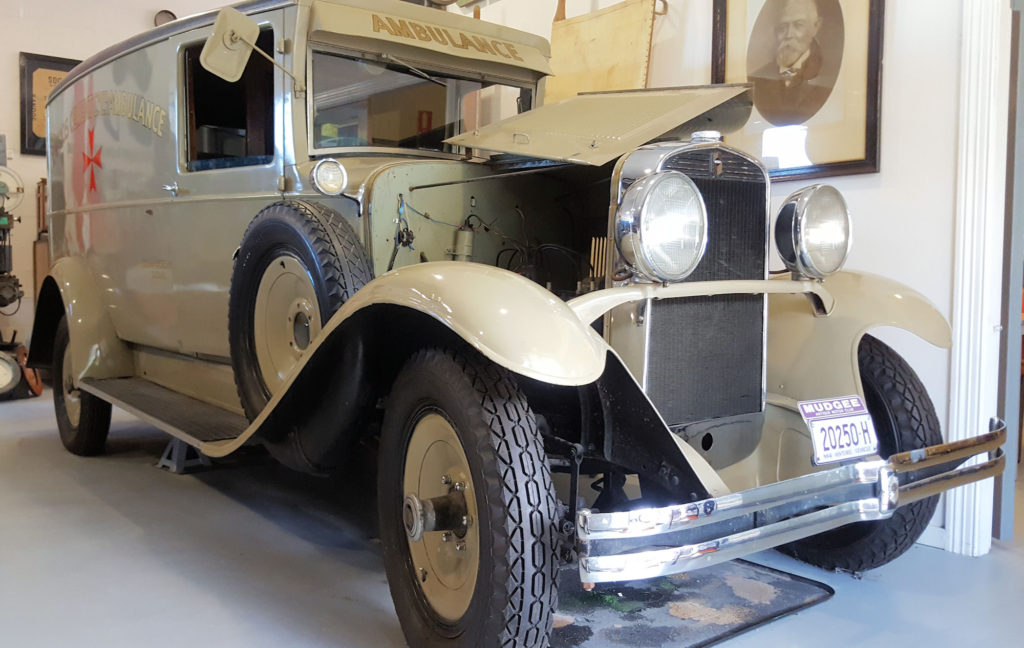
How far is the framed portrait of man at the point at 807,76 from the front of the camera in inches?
119

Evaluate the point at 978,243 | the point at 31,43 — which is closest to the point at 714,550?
the point at 978,243

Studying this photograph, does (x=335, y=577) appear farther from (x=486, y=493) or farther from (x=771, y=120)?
(x=771, y=120)

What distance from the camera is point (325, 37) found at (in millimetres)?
2760

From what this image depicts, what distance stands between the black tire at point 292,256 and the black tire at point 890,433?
1531mm

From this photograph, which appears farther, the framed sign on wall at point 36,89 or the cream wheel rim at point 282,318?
the framed sign on wall at point 36,89

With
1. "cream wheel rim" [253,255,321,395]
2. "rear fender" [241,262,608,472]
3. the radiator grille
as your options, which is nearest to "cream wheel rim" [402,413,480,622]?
"rear fender" [241,262,608,472]

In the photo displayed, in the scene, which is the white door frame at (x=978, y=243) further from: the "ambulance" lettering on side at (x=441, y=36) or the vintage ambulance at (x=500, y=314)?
the "ambulance" lettering on side at (x=441, y=36)

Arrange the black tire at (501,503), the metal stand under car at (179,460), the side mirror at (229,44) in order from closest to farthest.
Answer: the black tire at (501,503)
the side mirror at (229,44)
the metal stand under car at (179,460)

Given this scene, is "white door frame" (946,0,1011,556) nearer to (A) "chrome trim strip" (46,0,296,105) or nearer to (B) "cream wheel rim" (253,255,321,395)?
(B) "cream wheel rim" (253,255,321,395)

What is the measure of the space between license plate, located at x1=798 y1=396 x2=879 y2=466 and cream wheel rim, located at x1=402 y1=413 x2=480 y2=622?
804 mm

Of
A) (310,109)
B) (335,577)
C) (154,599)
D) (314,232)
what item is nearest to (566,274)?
(314,232)

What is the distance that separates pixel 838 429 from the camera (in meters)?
1.91

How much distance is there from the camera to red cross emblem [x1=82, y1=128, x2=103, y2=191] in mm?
3820

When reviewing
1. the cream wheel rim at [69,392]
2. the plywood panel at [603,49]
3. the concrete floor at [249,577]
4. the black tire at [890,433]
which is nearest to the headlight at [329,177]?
the concrete floor at [249,577]
